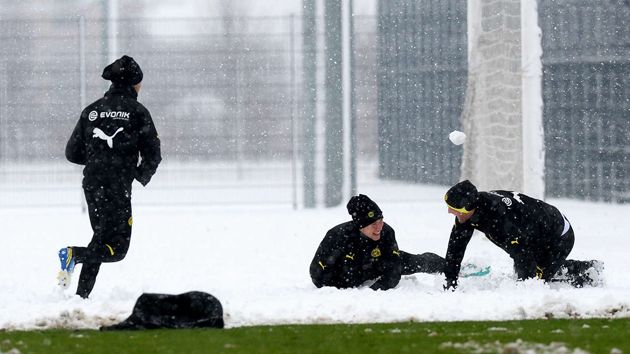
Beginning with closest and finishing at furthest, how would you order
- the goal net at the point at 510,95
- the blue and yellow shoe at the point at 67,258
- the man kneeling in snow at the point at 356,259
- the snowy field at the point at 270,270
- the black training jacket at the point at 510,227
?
the snowy field at the point at 270,270, the blue and yellow shoe at the point at 67,258, the black training jacket at the point at 510,227, the man kneeling in snow at the point at 356,259, the goal net at the point at 510,95

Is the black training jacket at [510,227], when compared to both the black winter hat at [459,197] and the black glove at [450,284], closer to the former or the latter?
the black glove at [450,284]

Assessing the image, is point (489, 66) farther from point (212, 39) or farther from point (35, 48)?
point (35, 48)

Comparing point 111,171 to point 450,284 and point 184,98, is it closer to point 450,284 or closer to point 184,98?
point 450,284

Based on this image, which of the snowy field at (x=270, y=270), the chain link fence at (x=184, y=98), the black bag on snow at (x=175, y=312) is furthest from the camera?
the chain link fence at (x=184, y=98)

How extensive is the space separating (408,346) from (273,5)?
38.4 ft

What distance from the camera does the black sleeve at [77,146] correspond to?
8391mm

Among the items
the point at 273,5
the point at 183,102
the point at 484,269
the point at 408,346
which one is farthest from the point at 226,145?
the point at 408,346

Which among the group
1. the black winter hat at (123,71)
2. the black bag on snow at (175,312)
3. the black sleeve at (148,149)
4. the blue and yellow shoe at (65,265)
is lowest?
the black bag on snow at (175,312)

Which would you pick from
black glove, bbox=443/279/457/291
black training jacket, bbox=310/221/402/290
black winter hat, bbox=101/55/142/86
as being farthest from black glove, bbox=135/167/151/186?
black glove, bbox=443/279/457/291

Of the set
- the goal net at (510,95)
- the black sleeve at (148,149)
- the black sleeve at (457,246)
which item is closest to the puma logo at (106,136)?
the black sleeve at (148,149)

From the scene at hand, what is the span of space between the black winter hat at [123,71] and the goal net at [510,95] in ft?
16.9

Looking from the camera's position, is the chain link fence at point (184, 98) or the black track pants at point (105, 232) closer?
the black track pants at point (105, 232)

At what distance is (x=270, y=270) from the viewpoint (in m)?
10.7

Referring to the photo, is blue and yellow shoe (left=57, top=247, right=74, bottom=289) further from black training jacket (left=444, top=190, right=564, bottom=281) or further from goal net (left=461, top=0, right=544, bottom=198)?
goal net (left=461, top=0, right=544, bottom=198)
